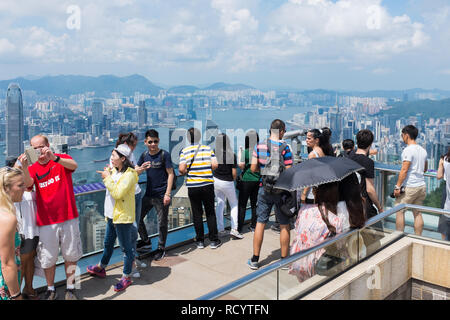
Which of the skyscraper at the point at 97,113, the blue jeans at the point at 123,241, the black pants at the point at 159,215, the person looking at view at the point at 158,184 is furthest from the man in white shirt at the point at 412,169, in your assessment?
the skyscraper at the point at 97,113

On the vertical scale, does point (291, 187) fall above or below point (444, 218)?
above

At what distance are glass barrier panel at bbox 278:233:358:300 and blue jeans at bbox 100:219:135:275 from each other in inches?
74.4

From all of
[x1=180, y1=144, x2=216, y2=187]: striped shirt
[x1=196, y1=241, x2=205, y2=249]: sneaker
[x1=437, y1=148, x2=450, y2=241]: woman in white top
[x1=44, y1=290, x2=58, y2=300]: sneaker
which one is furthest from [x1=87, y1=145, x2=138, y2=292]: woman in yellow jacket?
[x1=437, y1=148, x2=450, y2=241]: woman in white top

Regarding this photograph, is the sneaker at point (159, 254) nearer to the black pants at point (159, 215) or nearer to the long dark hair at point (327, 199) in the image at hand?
the black pants at point (159, 215)

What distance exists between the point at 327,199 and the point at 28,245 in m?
2.72

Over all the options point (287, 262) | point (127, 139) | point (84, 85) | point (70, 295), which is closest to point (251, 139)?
point (127, 139)

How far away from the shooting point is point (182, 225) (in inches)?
233

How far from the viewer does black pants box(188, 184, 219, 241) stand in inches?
206

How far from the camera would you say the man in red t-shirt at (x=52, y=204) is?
11.8 feet

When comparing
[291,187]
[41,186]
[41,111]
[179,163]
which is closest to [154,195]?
[179,163]

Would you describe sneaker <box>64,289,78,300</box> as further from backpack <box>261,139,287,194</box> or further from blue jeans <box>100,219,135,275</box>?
backpack <box>261,139,287,194</box>

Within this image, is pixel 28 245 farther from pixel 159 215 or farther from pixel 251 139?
pixel 251 139
